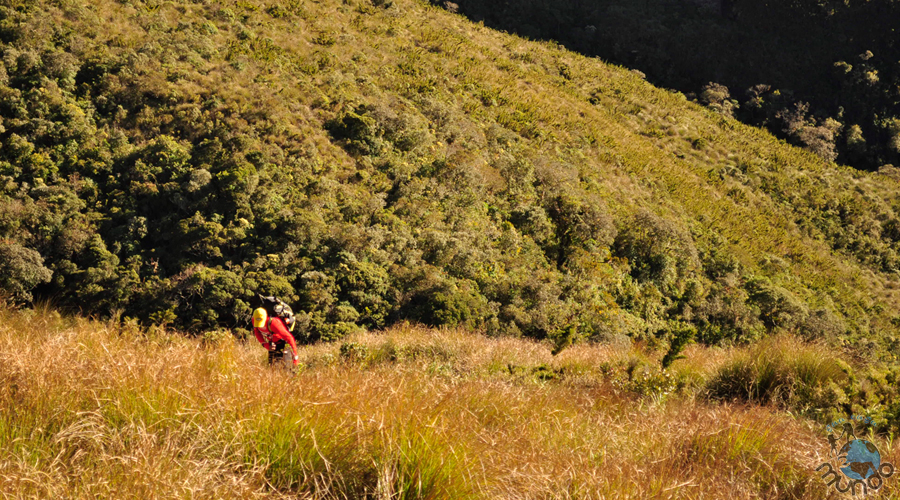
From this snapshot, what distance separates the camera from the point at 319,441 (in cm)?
260

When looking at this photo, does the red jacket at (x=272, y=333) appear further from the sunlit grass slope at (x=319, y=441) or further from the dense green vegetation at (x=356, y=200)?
the dense green vegetation at (x=356, y=200)

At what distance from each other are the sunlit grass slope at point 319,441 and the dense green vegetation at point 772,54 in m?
40.1

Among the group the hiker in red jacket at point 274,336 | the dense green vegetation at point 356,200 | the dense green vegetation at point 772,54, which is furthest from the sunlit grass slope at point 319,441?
the dense green vegetation at point 772,54

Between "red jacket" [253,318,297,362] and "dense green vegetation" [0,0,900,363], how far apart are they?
4079 mm

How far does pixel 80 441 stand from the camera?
2.39 metres

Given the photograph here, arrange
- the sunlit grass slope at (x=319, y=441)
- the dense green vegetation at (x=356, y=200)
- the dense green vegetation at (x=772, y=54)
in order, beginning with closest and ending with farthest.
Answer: the sunlit grass slope at (x=319, y=441) < the dense green vegetation at (x=356, y=200) < the dense green vegetation at (x=772, y=54)

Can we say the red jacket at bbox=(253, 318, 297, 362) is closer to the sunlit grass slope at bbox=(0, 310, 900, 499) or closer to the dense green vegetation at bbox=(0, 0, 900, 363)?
the sunlit grass slope at bbox=(0, 310, 900, 499)

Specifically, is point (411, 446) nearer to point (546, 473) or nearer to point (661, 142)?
point (546, 473)

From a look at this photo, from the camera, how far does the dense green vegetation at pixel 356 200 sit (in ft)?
41.2

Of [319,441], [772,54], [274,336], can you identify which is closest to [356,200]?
[274,336]

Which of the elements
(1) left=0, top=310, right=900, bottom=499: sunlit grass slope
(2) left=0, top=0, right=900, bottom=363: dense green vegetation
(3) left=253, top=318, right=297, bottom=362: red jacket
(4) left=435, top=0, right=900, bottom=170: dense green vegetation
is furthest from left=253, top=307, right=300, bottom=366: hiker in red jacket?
(4) left=435, top=0, right=900, bottom=170: dense green vegetation

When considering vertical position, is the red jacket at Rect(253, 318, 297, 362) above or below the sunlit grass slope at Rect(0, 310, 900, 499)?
below

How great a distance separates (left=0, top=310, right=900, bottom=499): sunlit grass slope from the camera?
231 cm

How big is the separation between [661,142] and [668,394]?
27.3 metres
